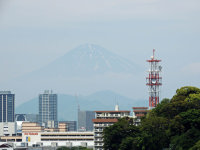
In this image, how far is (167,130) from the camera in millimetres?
104125

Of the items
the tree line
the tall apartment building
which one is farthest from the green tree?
the tall apartment building

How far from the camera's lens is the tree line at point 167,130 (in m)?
96.1

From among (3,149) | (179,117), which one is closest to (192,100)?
(179,117)

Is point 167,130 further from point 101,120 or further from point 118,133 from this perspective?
point 101,120

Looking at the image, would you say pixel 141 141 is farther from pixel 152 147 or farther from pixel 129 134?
pixel 129 134

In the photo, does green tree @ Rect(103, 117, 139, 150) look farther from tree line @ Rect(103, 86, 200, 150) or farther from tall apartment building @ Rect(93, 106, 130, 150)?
tall apartment building @ Rect(93, 106, 130, 150)

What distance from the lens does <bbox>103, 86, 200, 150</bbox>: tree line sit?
96062mm

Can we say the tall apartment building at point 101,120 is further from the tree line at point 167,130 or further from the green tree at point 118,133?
the green tree at point 118,133

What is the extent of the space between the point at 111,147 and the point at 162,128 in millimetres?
16323

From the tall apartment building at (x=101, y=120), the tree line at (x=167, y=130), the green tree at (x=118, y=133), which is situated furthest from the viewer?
the tall apartment building at (x=101, y=120)

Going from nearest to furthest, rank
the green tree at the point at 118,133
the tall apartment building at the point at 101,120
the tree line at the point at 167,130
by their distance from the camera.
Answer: the tree line at the point at 167,130
the green tree at the point at 118,133
the tall apartment building at the point at 101,120

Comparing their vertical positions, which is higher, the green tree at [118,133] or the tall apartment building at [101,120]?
the tall apartment building at [101,120]

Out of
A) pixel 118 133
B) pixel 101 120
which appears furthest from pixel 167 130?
pixel 101 120

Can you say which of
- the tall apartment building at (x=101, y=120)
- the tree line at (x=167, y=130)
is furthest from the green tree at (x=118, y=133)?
the tall apartment building at (x=101, y=120)
